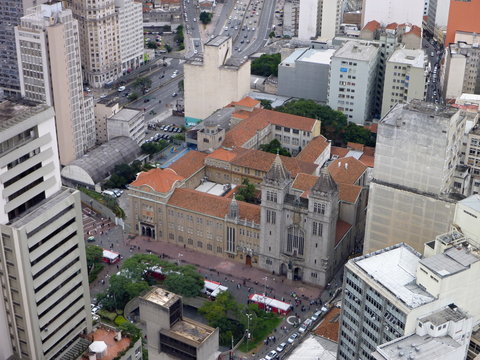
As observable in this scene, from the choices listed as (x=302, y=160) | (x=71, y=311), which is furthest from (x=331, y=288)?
(x=71, y=311)

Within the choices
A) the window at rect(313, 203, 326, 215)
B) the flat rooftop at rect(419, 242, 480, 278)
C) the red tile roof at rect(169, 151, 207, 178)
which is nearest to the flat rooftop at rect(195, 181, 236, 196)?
the red tile roof at rect(169, 151, 207, 178)

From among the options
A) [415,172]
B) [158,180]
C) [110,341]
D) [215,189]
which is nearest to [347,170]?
[215,189]

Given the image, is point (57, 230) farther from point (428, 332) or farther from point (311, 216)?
point (311, 216)

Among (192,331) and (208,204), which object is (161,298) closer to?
(192,331)

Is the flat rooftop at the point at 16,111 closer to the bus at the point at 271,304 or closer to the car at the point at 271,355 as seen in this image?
the car at the point at 271,355

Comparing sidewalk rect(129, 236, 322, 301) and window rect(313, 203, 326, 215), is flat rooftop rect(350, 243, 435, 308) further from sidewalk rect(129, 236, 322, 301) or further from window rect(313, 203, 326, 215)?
sidewalk rect(129, 236, 322, 301)
